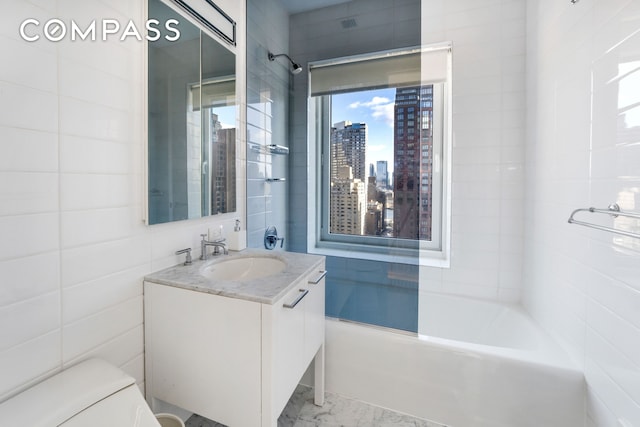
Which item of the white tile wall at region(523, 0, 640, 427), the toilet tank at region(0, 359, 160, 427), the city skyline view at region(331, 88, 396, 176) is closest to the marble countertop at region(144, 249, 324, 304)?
the toilet tank at region(0, 359, 160, 427)

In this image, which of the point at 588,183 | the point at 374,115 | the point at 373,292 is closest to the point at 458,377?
the point at 373,292

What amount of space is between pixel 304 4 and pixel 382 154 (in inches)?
49.9

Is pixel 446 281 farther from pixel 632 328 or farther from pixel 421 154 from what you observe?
pixel 632 328

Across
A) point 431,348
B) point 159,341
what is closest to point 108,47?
point 159,341

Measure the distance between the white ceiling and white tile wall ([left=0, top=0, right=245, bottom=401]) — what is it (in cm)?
131

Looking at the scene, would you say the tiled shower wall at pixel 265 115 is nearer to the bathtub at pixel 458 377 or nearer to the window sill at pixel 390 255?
the window sill at pixel 390 255

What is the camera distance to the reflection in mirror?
1.19 meters

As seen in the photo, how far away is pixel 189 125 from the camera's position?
4.46 feet

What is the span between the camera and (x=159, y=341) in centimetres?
114

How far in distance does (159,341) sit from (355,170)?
1531 mm

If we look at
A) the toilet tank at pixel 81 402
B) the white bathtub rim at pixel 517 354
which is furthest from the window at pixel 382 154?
the toilet tank at pixel 81 402

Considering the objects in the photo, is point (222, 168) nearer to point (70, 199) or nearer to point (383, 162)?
point (70, 199)

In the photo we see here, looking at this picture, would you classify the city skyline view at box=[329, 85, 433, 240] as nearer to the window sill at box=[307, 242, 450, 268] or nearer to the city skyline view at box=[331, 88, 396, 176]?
the city skyline view at box=[331, 88, 396, 176]

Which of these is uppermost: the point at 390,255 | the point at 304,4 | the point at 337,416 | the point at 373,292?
the point at 304,4
